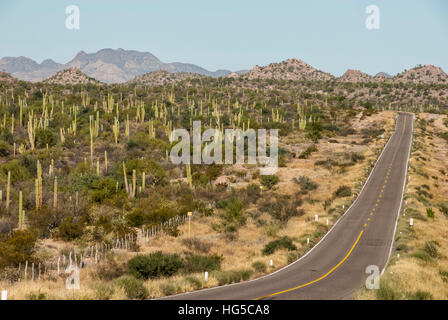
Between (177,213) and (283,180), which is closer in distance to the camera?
(177,213)

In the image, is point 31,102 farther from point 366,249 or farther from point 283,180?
point 366,249

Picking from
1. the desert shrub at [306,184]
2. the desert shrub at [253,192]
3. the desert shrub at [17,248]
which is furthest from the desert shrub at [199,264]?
the desert shrub at [306,184]

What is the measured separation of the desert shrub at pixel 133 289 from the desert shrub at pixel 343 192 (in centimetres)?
2680

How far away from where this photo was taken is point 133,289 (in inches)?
577

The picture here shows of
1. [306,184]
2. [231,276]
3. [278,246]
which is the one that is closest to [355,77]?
[306,184]

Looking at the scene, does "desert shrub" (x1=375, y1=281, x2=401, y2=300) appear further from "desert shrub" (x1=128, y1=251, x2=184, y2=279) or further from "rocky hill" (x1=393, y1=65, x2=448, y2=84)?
"rocky hill" (x1=393, y1=65, x2=448, y2=84)

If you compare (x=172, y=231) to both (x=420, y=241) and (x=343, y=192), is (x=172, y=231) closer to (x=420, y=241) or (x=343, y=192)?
(x=420, y=241)

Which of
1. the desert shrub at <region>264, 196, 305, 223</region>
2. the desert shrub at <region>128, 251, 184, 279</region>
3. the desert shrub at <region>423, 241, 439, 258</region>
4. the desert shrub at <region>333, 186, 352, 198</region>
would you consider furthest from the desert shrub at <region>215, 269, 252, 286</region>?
the desert shrub at <region>333, 186, 352, 198</region>

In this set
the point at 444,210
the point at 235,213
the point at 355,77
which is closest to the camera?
the point at 235,213

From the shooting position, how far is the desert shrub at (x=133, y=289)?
14531 mm

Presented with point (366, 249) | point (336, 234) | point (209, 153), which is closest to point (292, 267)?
point (366, 249)

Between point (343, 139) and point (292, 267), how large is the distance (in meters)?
59.3

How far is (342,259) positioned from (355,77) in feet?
584
